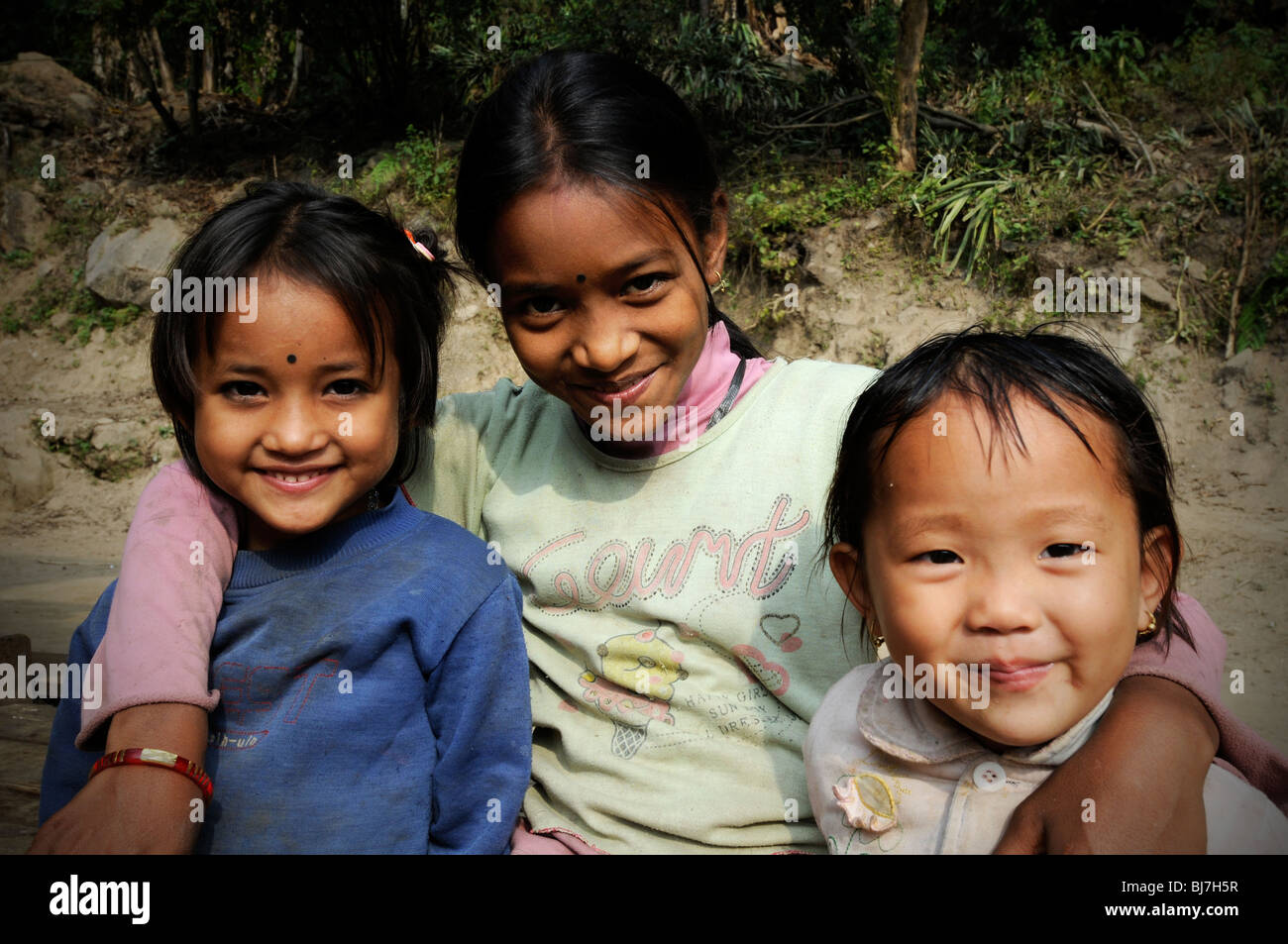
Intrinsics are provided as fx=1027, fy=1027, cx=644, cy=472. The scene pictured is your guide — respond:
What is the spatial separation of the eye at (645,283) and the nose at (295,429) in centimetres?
58

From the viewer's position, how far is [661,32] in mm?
9289

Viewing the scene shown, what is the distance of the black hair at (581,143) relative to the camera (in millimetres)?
1860

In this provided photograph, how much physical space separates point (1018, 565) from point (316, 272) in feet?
4.12

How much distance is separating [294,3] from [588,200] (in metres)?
8.99

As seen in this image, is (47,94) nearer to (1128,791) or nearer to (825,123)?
(825,123)

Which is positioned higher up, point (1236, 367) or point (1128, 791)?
A: point (1236, 367)

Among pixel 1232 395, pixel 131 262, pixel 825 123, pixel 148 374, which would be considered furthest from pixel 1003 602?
pixel 131 262

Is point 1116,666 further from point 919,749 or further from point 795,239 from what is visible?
point 795,239

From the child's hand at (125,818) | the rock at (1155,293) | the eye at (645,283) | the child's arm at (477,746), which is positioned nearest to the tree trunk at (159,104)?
the rock at (1155,293)

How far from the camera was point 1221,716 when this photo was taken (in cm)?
152

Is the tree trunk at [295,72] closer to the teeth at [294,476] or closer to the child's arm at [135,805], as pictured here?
the teeth at [294,476]

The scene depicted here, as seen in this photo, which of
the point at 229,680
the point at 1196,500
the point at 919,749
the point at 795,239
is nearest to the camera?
the point at 919,749

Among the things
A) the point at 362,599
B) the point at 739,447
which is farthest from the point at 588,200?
the point at 362,599

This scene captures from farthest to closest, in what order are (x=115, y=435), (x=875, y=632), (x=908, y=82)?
Result: (x=115, y=435) → (x=908, y=82) → (x=875, y=632)
